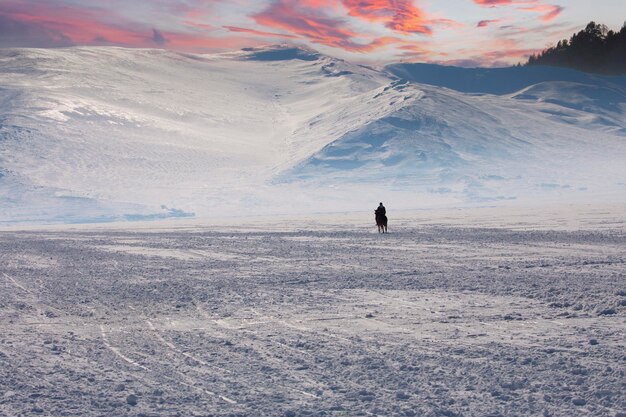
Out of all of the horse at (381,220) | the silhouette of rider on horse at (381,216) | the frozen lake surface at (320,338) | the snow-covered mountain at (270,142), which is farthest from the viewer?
the snow-covered mountain at (270,142)

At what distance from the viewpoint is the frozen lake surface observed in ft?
23.2

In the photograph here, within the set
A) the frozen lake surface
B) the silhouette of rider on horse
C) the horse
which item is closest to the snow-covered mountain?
the horse

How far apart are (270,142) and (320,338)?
4135 inches

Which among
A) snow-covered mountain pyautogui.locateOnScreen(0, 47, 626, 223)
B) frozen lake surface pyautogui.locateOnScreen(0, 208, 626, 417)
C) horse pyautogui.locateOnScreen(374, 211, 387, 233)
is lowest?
frozen lake surface pyautogui.locateOnScreen(0, 208, 626, 417)

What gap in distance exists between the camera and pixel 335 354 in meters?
8.84

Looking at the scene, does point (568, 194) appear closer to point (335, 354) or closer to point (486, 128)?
point (486, 128)

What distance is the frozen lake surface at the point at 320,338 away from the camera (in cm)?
706

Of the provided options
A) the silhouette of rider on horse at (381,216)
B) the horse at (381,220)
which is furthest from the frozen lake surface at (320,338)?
the horse at (381,220)

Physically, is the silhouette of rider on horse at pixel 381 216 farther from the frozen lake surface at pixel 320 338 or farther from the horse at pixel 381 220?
the frozen lake surface at pixel 320 338

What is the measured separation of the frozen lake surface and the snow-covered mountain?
5663 cm

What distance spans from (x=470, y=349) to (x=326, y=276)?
8.12 metres

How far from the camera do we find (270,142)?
4488 inches

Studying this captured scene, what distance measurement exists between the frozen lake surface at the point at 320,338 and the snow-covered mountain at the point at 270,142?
56.6 m

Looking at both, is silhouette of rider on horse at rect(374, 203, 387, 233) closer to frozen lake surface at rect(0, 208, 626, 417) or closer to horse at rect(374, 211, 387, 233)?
horse at rect(374, 211, 387, 233)
